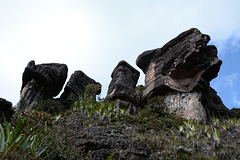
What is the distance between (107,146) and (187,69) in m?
13.8

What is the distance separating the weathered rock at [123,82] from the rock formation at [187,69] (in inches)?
70.0

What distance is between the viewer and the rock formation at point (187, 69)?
54.4ft

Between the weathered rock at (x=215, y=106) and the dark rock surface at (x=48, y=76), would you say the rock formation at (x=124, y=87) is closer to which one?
the dark rock surface at (x=48, y=76)

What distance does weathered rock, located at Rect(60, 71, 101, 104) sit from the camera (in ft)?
71.2

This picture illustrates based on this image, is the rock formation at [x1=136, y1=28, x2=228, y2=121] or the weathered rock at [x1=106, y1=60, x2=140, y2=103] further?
the weathered rock at [x1=106, y1=60, x2=140, y2=103]

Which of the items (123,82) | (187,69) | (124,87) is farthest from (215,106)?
(123,82)

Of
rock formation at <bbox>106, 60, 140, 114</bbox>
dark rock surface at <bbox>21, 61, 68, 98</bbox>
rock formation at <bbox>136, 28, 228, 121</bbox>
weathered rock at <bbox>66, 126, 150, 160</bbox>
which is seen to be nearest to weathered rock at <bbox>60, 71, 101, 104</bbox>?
dark rock surface at <bbox>21, 61, 68, 98</bbox>

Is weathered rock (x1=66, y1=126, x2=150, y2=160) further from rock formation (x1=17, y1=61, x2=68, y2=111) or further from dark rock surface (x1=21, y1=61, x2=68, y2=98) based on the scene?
dark rock surface (x1=21, y1=61, x2=68, y2=98)

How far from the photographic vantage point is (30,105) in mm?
17031

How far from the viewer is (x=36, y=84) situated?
62.9ft

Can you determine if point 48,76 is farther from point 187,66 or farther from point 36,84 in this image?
point 187,66

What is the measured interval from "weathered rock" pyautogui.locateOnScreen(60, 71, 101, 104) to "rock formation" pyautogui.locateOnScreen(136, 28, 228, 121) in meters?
6.84

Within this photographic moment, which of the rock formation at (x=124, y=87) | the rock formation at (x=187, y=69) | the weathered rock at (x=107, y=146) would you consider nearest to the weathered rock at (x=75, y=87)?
the rock formation at (x=124, y=87)

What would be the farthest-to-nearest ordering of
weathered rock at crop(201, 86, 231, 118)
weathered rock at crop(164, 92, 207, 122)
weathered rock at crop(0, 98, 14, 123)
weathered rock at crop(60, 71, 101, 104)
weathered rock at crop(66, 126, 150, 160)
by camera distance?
1. weathered rock at crop(60, 71, 101, 104)
2. weathered rock at crop(201, 86, 231, 118)
3. weathered rock at crop(164, 92, 207, 122)
4. weathered rock at crop(0, 98, 14, 123)
5. weathered rock at crop(66, 126, 150, 160)
